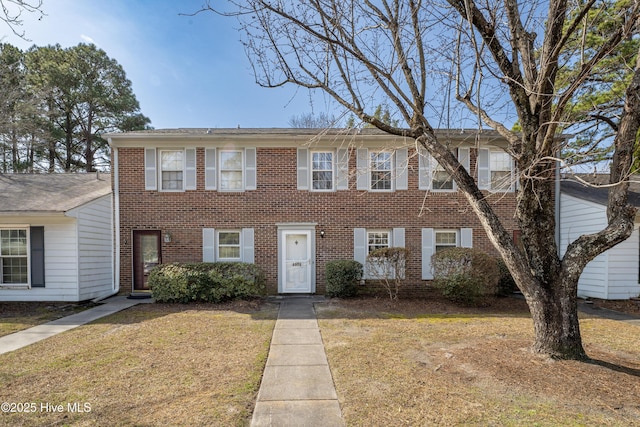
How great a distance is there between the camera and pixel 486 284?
26.2ft

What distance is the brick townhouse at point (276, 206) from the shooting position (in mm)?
9648

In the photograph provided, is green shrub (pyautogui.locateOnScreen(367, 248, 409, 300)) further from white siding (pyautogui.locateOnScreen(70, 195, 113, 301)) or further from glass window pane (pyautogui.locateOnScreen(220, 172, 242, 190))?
white siding (pyautogui.locateOnScreen(70, 195, 113, 301))

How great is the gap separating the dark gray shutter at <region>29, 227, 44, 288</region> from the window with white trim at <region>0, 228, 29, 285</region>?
0.22m

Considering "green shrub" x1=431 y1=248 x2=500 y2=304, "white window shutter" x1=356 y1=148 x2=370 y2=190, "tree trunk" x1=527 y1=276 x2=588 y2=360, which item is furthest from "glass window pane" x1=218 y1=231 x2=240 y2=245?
"tree trunk" x1=527 y1=276 x2=588 y2=360

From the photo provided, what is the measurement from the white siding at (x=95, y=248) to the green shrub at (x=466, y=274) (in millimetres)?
9680

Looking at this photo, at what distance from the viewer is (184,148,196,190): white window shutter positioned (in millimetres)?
9758

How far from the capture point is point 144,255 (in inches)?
383

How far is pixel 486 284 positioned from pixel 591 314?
2393 millimetres

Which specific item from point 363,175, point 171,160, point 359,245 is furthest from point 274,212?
point 171,160

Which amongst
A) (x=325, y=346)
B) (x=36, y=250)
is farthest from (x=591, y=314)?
(x=36, y=250)

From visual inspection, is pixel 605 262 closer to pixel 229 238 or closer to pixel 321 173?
pixel 321 173

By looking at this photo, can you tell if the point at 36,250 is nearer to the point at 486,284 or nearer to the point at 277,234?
the point at 277,234

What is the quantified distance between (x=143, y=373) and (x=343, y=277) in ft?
18.9

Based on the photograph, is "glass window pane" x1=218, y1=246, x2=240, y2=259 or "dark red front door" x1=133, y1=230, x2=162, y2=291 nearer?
"dark red front door" x1=133, y1=230, x2=162, y2=291
